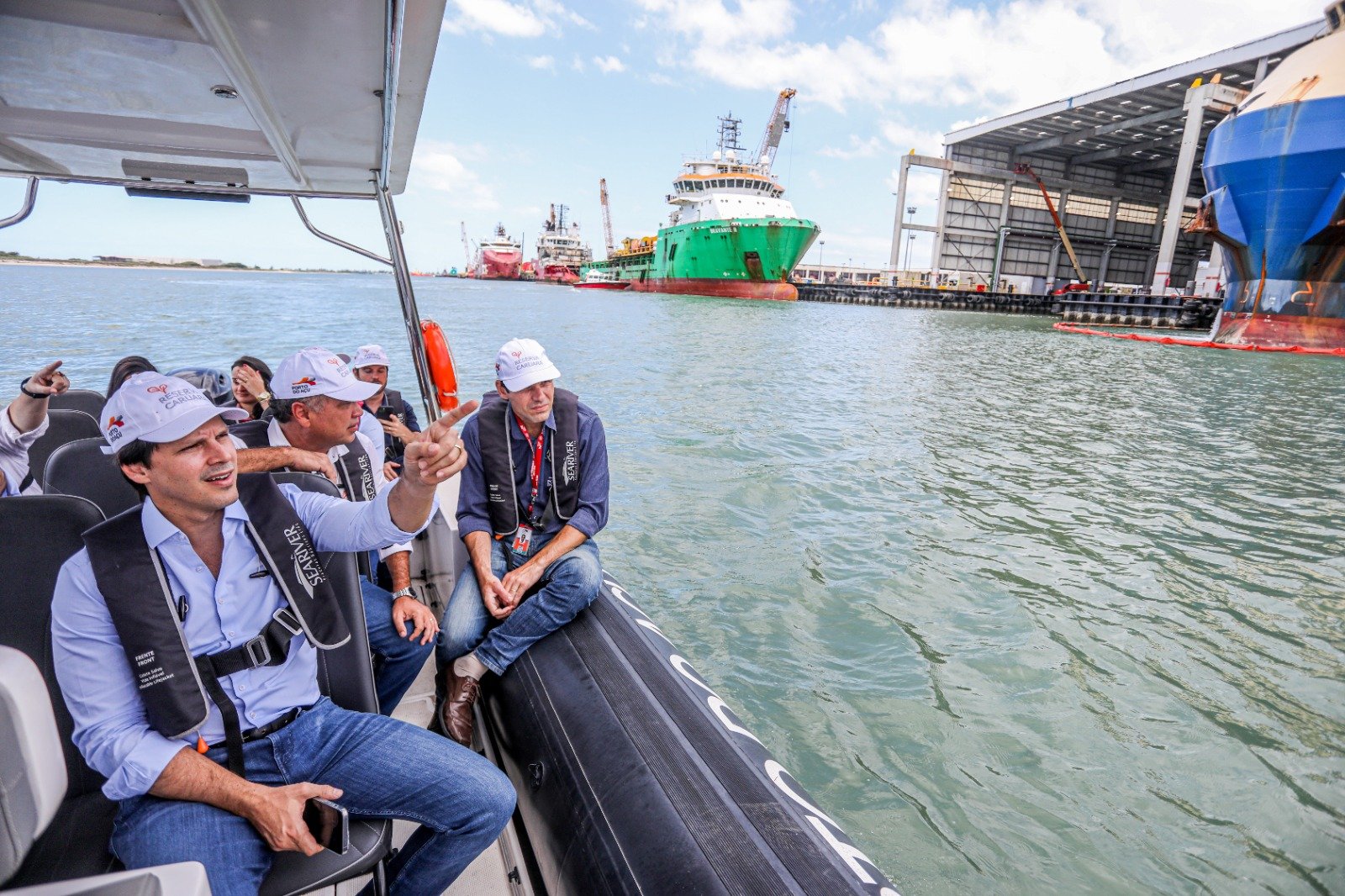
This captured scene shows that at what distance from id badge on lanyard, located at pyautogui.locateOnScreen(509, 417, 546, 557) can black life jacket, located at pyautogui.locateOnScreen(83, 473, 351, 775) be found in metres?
1.20

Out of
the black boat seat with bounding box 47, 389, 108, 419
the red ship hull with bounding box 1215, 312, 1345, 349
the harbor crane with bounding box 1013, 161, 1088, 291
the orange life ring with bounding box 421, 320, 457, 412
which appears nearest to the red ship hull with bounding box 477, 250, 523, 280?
the harbor crane with bounding box 1013, 161, 1088, 291

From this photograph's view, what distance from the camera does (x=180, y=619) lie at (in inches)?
57.9

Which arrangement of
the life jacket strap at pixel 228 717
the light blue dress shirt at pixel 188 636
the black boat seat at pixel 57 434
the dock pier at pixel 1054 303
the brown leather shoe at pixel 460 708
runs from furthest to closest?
the dock pier at pixel 1054 303
the black boat seat at pixel 57 434
the brown leather shoe at pixel 460 708
the life jacket strap at pixel 228 717
the light blue dress shirt at pixel 188 636

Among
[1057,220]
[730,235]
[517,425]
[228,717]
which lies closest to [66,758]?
[228,717]

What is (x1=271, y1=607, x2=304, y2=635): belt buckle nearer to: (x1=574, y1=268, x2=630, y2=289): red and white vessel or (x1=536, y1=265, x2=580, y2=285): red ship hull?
(x1=574, y1=268, x2=630, y2=289): red and white vessel

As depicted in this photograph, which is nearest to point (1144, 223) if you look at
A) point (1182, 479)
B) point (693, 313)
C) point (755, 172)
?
point (755, 172)

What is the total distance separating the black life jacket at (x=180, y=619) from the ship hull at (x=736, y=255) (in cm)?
3970

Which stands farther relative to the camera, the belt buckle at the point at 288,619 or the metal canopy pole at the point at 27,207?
the metal canopy pole at the point at 27,207

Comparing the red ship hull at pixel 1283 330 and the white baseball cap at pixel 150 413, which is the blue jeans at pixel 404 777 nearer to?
the white baseball cap at pixel 150 413

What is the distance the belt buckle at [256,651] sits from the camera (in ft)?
5.12

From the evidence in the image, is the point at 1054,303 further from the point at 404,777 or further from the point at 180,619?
the point at 180,619

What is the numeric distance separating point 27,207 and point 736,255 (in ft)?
130

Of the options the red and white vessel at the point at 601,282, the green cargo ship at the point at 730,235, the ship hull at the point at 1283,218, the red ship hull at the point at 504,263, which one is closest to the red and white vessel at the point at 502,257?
the red ship hull at the point at 504,263

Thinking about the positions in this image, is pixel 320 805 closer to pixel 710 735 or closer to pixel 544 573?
Answer: pixel 710 735
